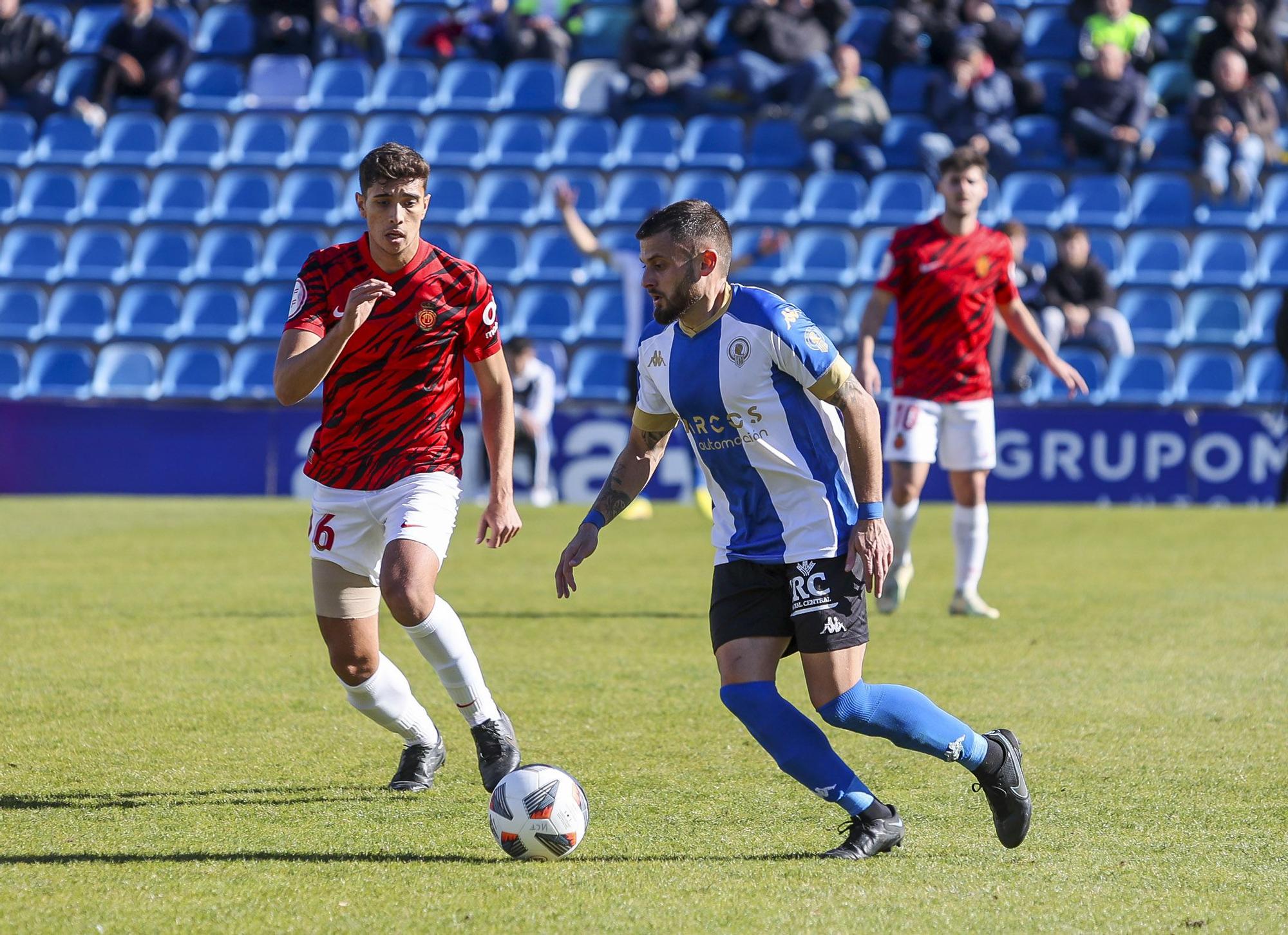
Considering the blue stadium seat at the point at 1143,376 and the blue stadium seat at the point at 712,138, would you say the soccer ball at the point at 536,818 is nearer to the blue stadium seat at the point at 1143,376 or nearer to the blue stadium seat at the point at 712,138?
the blue stadium seat at the point at 1143,376

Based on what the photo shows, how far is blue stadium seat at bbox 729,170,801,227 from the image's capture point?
19156mm

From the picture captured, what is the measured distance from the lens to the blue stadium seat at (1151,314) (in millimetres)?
18125

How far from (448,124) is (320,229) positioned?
7.06 feet

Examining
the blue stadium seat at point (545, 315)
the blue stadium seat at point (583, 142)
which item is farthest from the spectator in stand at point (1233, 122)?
the blue stadium seat at point (545, 315)

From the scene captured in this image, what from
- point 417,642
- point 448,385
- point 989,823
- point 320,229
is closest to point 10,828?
point 417,642

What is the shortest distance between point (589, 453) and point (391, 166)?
11.7 meters

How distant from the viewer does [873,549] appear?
427cm

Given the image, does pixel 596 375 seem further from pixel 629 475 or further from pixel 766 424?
pixel 766 424

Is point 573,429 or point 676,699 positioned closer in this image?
point 676,699

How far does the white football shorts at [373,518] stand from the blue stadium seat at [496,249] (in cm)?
1413

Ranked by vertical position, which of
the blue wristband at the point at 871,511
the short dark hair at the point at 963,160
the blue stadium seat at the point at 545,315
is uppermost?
the short dark hair at the point at 963,160

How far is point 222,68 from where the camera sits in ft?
69.1

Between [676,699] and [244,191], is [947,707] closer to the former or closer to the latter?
[676,699]

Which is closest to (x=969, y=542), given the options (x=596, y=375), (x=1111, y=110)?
(x=596, y=375)
